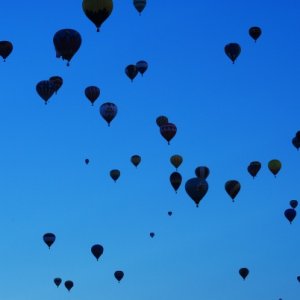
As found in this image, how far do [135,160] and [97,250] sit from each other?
699cm

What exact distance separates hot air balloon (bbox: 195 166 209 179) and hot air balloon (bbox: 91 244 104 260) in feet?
30.5

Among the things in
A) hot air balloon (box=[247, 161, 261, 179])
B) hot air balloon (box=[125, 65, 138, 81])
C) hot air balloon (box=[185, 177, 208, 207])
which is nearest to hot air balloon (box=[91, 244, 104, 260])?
hot air balloon (box=[247, 161, 261, 179])

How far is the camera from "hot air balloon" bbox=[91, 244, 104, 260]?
5834cm

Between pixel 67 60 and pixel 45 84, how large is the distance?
717 centimetres

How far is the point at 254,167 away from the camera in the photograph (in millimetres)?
58281

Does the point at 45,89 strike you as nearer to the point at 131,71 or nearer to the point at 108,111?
the point at 108,111

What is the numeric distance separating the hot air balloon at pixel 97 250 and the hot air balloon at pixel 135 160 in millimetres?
6206

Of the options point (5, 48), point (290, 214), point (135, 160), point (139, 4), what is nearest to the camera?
point (139, 4)

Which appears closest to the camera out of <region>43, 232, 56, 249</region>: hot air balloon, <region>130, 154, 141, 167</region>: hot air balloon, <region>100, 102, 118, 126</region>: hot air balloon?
<region>100, 102, 118, 126</region>: hot air balloon

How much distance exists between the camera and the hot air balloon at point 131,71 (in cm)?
5646

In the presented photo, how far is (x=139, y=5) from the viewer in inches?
2071

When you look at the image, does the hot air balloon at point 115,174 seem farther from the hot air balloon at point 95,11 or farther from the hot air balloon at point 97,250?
the hot air balloon at point 95,11

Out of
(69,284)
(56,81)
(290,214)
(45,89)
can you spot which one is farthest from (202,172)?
(69,284)

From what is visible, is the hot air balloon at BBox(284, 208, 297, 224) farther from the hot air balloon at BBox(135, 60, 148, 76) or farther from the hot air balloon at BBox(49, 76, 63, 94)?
the hot air balloon at BBox(49, 76, 63, 94)
